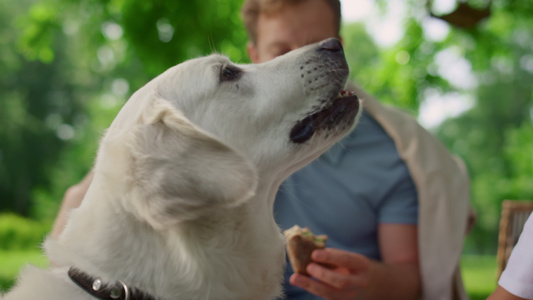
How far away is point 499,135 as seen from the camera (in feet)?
92.3

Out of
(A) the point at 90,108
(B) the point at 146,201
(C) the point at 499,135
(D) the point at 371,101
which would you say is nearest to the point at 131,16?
(D) the point at 371,101

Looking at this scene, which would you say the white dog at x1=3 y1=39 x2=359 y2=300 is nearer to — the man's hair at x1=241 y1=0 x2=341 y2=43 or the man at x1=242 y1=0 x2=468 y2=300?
the man at x1=242 y1=0 x2=468 y2=300

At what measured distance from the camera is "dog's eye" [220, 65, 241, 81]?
184 cm

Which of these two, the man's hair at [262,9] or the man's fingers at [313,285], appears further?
the man's hair at [262,9]

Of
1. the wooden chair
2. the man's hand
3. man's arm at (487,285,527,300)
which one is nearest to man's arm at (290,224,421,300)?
the man's hand

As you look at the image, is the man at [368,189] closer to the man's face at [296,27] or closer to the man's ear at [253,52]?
the man's face at [296,27]

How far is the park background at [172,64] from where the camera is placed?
647 cm

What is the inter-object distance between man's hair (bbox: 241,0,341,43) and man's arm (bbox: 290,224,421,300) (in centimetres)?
107

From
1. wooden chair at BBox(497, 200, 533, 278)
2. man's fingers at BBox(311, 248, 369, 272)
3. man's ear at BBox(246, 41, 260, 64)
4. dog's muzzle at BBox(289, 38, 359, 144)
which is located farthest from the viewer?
wooden chair at BBox(497, 200, 533, 278)

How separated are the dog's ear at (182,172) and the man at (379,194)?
43.0 inches

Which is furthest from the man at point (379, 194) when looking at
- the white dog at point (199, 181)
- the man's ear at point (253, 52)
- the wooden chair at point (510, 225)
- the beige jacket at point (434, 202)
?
the wooden chair at point (510, 225)

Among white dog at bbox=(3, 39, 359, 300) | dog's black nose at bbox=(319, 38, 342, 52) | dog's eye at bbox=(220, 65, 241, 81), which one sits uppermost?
dog's black nose at bbox=(319, 38, 342, 52)

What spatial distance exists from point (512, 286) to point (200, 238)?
88 cm

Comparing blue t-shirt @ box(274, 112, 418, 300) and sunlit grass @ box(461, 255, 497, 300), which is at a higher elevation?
blue t-shirt @ box(274, 112, 418, 300)
